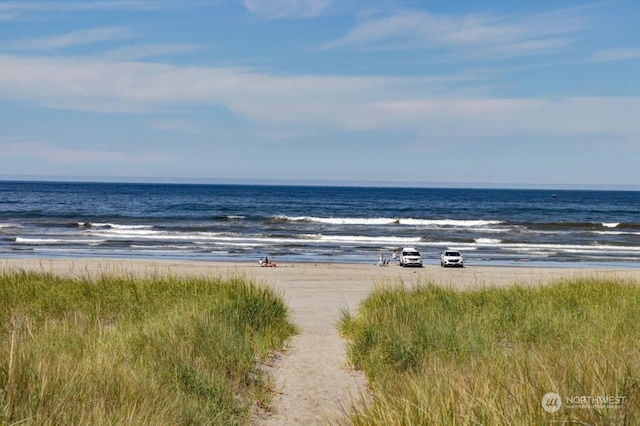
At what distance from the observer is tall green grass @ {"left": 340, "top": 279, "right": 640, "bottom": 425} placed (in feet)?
19.2

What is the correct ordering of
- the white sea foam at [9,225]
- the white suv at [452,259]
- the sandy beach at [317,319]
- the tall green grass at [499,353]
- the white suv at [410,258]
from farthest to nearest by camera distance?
the white sea foam at [9,225], the white suv at [410,258], the white suv at [452,259], the sandy beach at [317,319], the tall green grass at [499,353]

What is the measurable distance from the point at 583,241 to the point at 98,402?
53418mm

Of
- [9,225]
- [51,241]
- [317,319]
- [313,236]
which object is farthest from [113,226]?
[317,319]

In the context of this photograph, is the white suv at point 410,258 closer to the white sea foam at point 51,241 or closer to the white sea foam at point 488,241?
the white sea foam at point 488,241

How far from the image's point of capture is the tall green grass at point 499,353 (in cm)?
586

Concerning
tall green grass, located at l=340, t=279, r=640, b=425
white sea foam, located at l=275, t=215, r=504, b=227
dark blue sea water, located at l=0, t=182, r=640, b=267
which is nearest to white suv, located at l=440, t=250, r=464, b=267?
dark blue sea water, located at l=0, t=182, r=640, b=267

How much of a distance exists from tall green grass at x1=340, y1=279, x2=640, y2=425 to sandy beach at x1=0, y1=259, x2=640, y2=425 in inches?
23.8

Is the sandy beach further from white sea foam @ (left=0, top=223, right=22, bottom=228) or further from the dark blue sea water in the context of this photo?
white sea foam @ (left=0, top=223, right=22, bottom=228)

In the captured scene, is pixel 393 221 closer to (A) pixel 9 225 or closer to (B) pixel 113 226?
(B) pixel 113 226

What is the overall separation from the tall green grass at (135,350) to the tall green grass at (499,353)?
1961mm

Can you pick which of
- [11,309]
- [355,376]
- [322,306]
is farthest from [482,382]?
[322,306]

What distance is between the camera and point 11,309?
1311 centimetres

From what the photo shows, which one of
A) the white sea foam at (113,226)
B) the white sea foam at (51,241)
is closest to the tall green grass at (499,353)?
the white sea foam at (51,241)

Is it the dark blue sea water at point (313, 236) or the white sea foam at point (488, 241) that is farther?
the white sea foam at point (488, 241)
